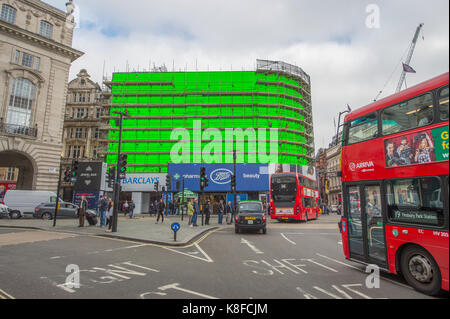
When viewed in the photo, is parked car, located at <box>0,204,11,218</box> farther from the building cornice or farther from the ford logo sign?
the ford logo sign

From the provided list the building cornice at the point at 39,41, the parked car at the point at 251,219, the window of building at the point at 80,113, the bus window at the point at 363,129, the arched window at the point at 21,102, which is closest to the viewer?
the bus window at the point at 363,129

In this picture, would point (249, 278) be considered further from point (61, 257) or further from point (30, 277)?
point (61, 257)

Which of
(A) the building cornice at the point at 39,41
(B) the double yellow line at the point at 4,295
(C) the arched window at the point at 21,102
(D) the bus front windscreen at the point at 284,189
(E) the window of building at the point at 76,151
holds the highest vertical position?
(A) the building cornice at the point at 39,41

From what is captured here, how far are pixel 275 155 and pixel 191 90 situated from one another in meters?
18.2

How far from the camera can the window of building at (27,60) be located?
2809 cm

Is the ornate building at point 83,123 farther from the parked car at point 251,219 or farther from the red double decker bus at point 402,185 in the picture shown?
the red double decker bus at point 402,185

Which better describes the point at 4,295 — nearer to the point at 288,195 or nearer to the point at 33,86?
the point at 288,195

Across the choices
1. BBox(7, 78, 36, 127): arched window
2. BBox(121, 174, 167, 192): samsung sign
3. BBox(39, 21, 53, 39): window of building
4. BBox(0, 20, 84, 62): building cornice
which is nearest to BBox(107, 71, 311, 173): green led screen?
BBox(121, 174, 167, 192): samsung sign

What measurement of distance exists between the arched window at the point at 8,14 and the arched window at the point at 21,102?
20.1 ft

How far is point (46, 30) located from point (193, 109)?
22.3 metres

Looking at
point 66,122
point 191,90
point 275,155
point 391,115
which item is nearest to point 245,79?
point 191,90

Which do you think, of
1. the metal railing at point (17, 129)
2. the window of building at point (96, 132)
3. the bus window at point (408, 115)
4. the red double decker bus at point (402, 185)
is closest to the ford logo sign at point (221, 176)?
the metal railing at point (17, 129)

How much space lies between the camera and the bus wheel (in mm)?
4723
